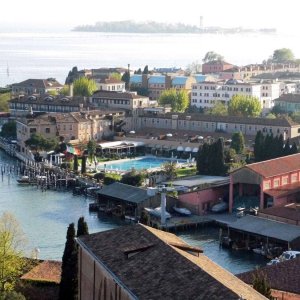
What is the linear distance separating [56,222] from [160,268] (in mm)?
7579

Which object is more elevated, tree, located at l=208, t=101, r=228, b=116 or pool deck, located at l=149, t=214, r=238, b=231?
tree, located at l=208, t=101, r=228, b=116

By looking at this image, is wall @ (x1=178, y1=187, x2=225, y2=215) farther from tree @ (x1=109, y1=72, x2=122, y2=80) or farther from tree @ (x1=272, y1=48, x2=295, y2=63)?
tree @ (x1=272, y1=48, x2=295, y2=63)

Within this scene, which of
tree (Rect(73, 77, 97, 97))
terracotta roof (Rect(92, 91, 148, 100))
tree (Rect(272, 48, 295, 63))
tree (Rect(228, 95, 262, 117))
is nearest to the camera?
terracotta roof (Rect(92, 91, 148, 100))

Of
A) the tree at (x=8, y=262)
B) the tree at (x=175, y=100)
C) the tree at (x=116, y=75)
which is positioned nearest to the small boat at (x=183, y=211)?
the tree at (x=8, y=262)

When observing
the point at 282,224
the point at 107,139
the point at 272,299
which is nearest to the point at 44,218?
the point at 282,224

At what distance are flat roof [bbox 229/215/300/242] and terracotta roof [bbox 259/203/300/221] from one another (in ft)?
0.69

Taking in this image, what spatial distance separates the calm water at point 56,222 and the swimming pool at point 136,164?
7.85ft

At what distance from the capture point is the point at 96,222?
14.4m

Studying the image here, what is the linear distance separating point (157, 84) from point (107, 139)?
9158 mm

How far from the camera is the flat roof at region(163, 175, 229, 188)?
52.7 feet

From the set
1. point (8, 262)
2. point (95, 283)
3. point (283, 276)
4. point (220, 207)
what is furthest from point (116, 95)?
point (95, 283)

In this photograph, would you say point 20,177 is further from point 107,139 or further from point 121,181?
point 107,139

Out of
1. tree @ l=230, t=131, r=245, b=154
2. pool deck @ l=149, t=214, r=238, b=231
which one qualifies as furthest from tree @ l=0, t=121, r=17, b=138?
pool deck @ l=149, t=214, r=238, b=231

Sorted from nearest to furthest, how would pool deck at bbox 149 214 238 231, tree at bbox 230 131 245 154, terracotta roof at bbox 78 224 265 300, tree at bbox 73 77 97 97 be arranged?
terracotta roof at bbox 78 224 265 300, pool deck at bbox 149 214 238 231, tree at bbox 230 131 245 154, tree at bbox 73 77 97 97
